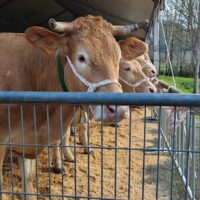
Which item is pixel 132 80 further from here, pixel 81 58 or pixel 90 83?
pixel 90 83

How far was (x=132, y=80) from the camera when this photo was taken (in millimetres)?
6719

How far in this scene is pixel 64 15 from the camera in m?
11.4

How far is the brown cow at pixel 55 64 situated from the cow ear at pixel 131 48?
0.72 feet

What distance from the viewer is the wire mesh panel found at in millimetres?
2029

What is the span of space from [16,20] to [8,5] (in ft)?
4.46

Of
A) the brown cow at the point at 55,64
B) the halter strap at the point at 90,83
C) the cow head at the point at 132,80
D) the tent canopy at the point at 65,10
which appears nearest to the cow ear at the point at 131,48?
the brown cow at the point at 55,64

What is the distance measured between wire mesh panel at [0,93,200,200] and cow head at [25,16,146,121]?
0.87 ft

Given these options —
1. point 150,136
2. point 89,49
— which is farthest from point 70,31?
point 150,136

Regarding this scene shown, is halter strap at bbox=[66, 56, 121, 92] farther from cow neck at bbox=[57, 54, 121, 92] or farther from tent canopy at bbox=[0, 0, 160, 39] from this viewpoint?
tent canopy at bbox=[0, 0, 160, 39]

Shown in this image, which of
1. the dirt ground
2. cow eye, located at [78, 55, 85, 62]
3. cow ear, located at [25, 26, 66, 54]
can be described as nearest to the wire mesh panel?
the dirt ground

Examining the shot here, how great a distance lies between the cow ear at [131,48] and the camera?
13.1ft

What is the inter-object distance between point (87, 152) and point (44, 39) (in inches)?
73.1

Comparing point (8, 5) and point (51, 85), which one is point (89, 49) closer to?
point (51, 85)

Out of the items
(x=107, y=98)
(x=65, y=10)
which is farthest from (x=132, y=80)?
(x=65, y=10)
